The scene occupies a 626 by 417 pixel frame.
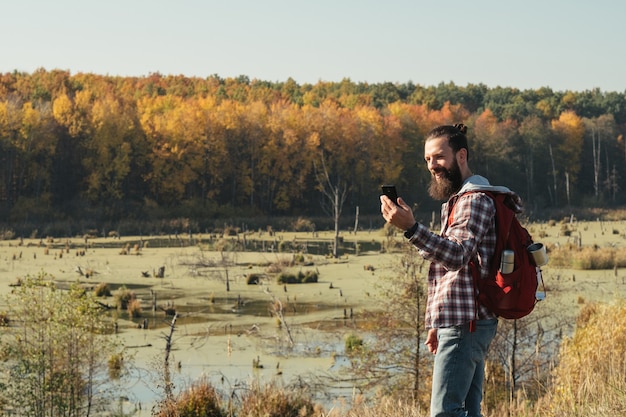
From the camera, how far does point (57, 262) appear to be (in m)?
31.0

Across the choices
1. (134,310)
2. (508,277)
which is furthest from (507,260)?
(134,310)

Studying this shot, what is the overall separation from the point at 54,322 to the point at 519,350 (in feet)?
26.6

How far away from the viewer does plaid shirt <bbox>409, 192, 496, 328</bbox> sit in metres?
3.56

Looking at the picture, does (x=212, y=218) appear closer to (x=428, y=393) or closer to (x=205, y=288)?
(x=205, y=288)

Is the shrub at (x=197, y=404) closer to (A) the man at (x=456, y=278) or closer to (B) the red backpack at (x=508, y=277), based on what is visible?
(A) the man at (x=456, y=278)

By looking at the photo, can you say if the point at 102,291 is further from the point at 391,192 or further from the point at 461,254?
the point at 461,254

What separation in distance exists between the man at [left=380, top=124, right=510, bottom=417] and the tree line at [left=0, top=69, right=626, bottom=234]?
153 ft

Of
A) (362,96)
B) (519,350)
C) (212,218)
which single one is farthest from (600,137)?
(519,350)

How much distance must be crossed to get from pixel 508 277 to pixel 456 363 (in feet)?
1.36

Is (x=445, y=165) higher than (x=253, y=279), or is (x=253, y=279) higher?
(x=445, y=165)

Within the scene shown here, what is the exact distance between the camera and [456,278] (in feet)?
12.3

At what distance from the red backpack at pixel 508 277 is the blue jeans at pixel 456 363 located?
0.42ft

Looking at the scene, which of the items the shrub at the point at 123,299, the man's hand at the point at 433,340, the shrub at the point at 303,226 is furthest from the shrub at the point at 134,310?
the shrub at the point at 303,226

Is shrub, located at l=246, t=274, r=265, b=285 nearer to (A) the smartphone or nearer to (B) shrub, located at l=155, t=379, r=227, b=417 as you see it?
(B) shrub, located at l=155, t=379, r=227, b=417
